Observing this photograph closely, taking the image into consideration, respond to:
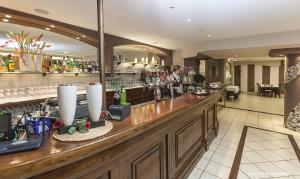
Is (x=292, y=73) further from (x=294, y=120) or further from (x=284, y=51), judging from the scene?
(x=294, y=120)

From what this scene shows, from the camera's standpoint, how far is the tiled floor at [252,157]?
2.89 metres

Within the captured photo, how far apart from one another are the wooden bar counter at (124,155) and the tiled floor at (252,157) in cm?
43

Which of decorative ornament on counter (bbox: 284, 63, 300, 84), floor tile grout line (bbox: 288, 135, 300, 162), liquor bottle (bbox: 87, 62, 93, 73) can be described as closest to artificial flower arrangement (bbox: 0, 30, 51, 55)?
liquor bottle (bbox: 87, 62, 93, 73)

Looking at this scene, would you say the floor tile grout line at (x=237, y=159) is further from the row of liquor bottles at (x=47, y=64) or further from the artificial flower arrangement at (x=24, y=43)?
the artificial flower arrangement at (x=24, y=43)

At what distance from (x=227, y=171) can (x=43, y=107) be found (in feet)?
9.24

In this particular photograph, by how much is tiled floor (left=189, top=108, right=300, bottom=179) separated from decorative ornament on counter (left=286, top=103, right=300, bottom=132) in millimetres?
257

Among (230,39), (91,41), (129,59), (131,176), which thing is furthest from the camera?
(129,59)

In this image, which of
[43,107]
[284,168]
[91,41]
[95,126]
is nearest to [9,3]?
[91,41]

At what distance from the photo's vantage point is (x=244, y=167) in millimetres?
3084

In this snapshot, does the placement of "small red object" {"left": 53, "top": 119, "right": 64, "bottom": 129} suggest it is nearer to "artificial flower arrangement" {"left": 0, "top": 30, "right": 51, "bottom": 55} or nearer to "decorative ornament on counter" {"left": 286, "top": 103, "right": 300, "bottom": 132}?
"artificial flower arrangement" {"left": 0, "top": 30, "right": 51, "bottom": 55}

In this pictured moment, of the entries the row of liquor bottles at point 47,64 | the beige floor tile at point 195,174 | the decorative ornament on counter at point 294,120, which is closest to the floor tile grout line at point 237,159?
the beige floor tile at point 195,174

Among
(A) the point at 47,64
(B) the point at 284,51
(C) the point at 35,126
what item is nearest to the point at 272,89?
(B) the point at 284,51

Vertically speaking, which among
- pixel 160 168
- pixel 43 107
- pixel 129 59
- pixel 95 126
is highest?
pixel 129 59

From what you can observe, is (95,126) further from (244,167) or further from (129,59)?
(129,59)
